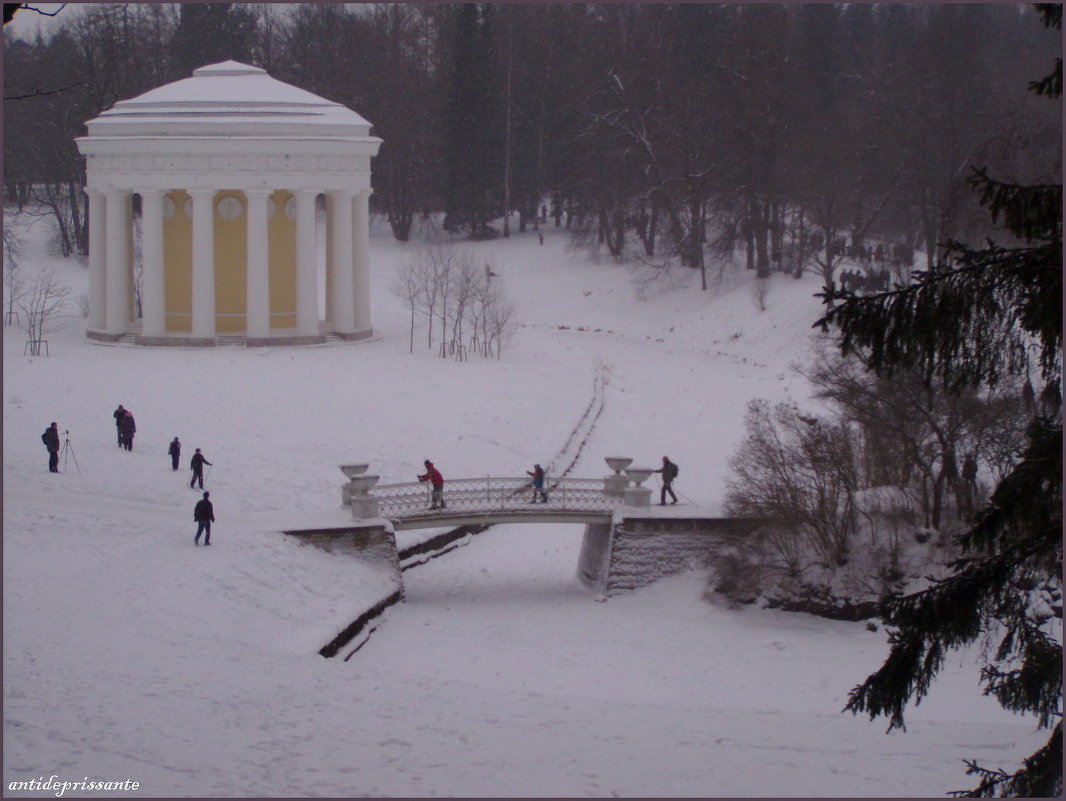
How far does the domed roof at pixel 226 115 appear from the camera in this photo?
33.8 meters

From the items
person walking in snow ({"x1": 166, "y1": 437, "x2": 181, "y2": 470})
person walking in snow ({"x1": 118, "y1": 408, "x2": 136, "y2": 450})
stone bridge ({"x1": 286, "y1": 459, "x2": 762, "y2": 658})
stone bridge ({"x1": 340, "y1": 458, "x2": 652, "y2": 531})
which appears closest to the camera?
stone bridge ({"x1": 286, "y1": 459, "x2": 762, "y2": 658})

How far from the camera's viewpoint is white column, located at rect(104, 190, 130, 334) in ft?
116

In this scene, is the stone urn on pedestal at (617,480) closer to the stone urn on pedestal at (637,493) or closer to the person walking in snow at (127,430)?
the stone urn on pedestal at (637,493)

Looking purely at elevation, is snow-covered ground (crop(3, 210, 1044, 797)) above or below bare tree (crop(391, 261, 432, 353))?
below

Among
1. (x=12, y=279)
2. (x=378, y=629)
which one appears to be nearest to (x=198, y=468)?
(x=378, y=629)

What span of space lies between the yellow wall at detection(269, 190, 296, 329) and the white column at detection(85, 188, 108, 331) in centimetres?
441

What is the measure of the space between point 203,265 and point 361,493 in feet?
49.3

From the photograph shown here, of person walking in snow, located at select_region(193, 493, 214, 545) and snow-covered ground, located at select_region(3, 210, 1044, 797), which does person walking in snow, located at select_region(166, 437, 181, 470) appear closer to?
snow-covered ground, located at select_region(3, 210, 1044, 797)

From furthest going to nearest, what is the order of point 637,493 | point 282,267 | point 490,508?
point 282,267
point 637,493
point 490,508

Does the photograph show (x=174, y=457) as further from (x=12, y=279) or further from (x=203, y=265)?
(x=12, y=279)

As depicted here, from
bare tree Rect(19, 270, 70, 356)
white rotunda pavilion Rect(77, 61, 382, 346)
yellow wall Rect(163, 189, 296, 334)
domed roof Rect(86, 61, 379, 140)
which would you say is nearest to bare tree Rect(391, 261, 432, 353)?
white rotunda pavilion Rect(77, 61, 382, 346)

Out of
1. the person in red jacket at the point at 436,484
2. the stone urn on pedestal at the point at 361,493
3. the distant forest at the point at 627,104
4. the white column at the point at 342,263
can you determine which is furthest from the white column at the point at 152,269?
the person in red jacket at the point at 436,484

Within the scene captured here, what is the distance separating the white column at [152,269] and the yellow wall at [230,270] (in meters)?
1.33

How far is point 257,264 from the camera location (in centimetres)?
3444
